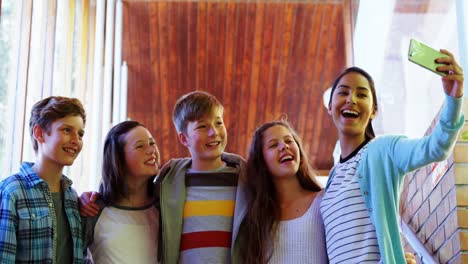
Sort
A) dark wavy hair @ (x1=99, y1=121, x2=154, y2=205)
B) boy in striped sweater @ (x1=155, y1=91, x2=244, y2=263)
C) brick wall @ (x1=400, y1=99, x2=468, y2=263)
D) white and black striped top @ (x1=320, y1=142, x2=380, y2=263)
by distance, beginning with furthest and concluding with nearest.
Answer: brick wall @ (x1=400, y1=99, x2=468, y2=263), dark wavy hair @ (x1=99, y1=121, x2=154, y2=205), boy in striped sweater @ (x1=155, y1=91, x2=244, y2=263), white and black striped top @ (x1=320, y1=142, x2=380, y2=263)

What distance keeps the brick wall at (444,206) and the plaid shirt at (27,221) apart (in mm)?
1541

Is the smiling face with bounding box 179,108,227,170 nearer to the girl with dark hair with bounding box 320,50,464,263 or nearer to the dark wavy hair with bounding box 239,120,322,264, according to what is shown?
the dark wavy hair with bounding box 239,120,322,264

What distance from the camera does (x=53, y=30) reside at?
4000mm

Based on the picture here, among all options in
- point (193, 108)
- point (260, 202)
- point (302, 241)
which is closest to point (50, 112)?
point (193, 108)

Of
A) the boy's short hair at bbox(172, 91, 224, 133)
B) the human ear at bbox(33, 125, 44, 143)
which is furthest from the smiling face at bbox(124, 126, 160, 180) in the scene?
the human ear at bbox(33, 125, 44, 143)

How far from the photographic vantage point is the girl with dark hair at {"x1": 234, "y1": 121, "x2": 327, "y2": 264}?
7.38 feet

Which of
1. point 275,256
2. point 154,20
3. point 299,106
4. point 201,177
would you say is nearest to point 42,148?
point 201,177

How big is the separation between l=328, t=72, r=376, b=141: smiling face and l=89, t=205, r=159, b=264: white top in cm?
81

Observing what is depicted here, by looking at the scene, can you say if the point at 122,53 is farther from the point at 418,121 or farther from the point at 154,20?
the point at 418,121

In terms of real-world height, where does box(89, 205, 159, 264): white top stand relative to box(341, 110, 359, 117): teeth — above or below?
below

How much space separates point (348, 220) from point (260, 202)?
0.41m

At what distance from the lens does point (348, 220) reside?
2.04 metres

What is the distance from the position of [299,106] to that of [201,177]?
4.75 meters

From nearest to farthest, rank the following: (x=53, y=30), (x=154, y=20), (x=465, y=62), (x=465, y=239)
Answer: (x=465, y=239), (x=465, y=62), (x=53, y=30), (x=154, y=20)
